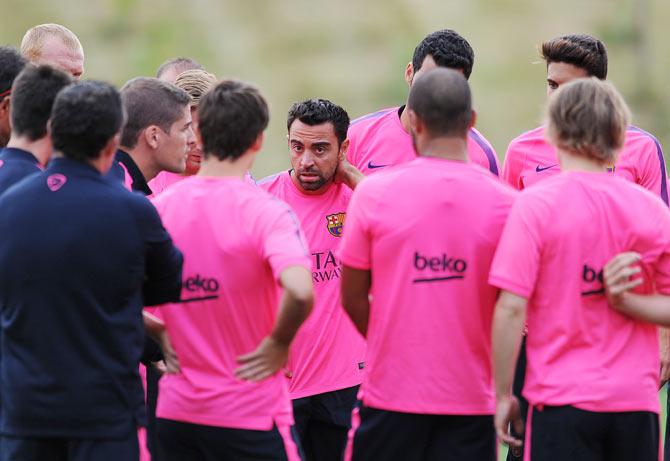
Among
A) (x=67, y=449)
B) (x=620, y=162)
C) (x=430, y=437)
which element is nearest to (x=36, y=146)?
(x=67, y=449)

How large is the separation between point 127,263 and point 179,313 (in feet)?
1.29

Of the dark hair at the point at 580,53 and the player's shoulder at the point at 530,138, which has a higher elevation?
the dark hair at the point at 580,53

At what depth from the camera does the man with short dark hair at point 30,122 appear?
393 centimetres

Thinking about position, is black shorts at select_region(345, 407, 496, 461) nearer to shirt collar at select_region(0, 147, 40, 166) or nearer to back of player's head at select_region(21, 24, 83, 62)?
shirt collar at select_region(0, 147, 40, 166)

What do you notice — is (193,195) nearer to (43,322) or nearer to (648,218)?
(43,322)

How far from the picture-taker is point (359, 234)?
3.86 meters

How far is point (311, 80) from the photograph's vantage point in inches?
512

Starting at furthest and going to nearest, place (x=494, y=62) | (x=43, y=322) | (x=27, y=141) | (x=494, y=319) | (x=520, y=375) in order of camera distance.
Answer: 1. (x=494, y=62)
2. (x=520, y=375)
3. (x=27, y=141)
4. (x=494, y=319)
5. (x=43, y=322)

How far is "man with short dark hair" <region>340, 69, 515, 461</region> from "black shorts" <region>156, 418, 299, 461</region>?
13.0 inches

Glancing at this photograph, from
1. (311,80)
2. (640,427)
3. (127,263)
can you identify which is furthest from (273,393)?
(311,80)

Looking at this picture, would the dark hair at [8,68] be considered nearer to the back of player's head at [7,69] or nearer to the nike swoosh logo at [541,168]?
the back of player's head at [7,69]


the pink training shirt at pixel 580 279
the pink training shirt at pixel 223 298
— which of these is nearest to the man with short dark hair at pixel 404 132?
the pink training shirt at pixel 580 279

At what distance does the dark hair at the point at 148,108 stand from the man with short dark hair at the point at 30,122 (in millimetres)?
460

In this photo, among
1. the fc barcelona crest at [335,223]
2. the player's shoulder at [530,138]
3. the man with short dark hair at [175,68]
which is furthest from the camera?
the man with short dark hair at [175,68]
